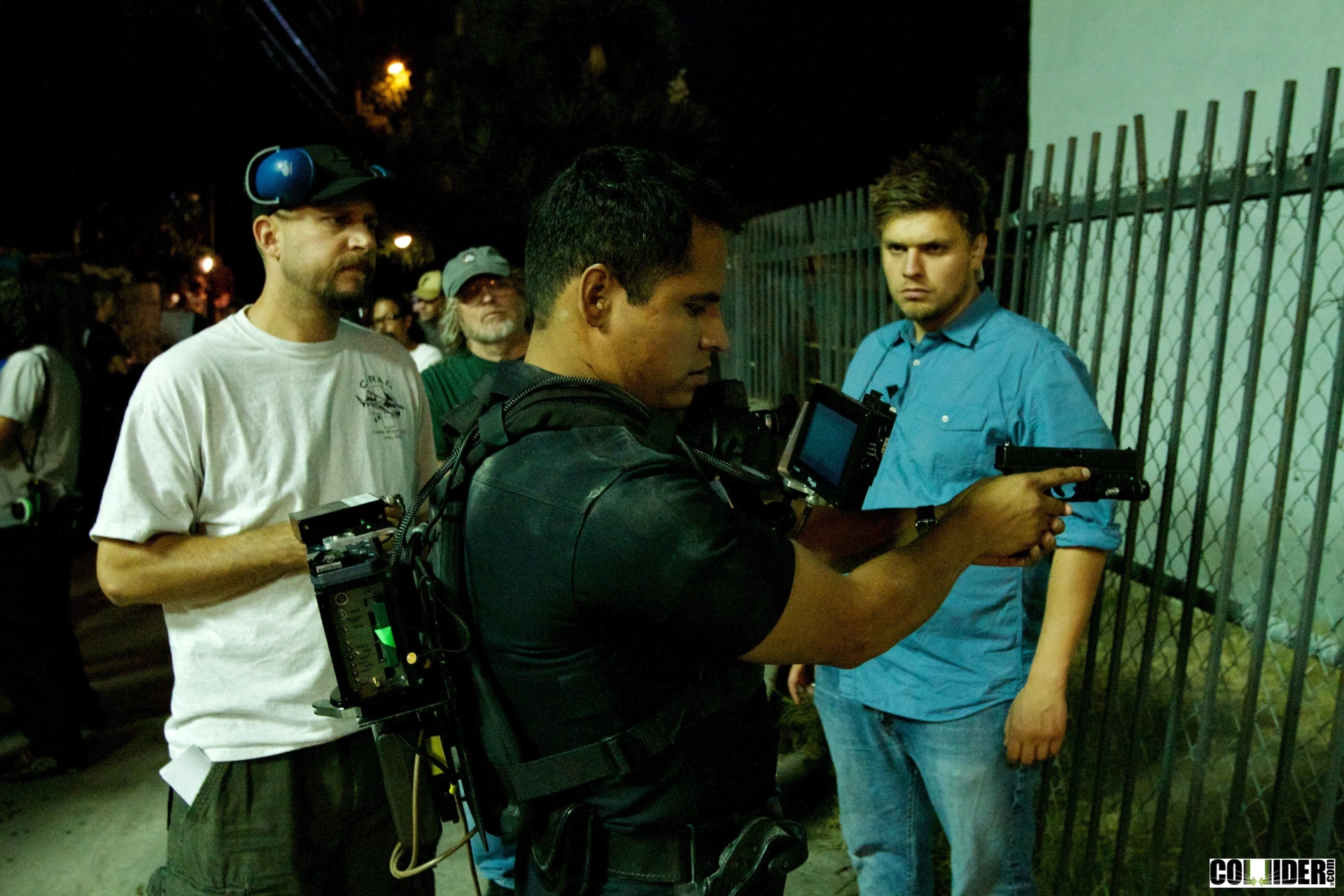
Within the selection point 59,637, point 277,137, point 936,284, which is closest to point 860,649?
point 936,284

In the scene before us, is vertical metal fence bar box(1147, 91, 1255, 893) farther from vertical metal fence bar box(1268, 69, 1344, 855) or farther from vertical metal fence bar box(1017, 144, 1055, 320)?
vertical metal fence bar box(1017, 144, 1055, 320)

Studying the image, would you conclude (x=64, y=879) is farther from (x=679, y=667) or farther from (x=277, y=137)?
(x=277, y=137)

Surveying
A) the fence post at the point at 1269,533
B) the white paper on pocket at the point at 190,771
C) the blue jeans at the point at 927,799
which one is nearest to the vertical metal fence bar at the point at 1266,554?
the fence post at the point at 1269,533

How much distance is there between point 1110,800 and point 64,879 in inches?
160

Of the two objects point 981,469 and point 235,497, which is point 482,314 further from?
point 981,469

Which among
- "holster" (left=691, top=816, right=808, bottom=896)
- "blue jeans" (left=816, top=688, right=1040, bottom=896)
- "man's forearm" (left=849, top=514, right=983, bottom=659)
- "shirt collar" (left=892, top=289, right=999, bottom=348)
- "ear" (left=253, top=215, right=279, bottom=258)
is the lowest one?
"blue jeans" (left=816, top=688, right=1040, bottom=896)

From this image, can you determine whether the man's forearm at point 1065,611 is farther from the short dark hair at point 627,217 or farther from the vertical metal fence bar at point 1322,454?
the short dark hair at point 627,217

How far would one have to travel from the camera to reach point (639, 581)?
49.6 inches

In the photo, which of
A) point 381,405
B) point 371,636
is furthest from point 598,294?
point 381,405

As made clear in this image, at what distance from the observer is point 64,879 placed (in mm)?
3646

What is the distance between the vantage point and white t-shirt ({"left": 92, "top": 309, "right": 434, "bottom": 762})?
2025 millimetres

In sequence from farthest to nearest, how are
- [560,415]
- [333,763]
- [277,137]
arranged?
[277,137]
[333,763]
[560,415]

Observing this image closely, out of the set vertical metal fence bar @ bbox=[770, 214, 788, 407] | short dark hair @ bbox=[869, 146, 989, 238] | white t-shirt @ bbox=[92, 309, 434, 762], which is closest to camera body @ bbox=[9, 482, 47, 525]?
white t-shirt @ bbox=[92, 309, 434, 762]

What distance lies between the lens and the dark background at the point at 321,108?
11828 mm
